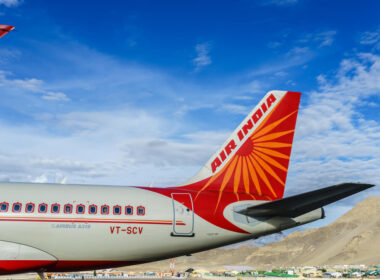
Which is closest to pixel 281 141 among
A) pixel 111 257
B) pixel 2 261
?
pixel 111 257

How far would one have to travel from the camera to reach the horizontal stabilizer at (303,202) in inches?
552

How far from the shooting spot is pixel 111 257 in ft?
56.2

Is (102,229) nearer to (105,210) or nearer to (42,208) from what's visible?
(105,210)

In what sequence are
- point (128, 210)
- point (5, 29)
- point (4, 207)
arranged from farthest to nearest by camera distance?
1. point (128, 210)
2. point (4, 207)
3. point (5, 29)

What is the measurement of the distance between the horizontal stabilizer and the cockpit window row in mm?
4922

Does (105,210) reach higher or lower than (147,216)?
higher

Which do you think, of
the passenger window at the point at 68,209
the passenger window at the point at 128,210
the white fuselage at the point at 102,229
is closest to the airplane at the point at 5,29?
the white fuselage at the point at 102,229

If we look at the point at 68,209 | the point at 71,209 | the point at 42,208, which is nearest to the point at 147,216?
the point at 71,209

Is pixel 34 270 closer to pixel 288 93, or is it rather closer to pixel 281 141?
pixel 281 141

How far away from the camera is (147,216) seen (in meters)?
17.5

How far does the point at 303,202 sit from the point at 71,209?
30.5ft

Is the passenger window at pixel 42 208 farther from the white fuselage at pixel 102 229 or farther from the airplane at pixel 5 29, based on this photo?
the airplane at pixel 5 29

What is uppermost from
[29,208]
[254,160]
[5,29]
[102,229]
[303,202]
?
[5,29]

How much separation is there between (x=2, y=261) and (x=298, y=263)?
198m
